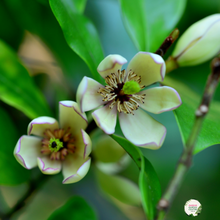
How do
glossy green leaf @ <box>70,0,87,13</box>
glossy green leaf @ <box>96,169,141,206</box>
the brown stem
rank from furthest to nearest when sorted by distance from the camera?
glossy green leaf @ <box>96,169,141,206</box>
glossy green leaf @ <box>70,0,87,13</box>
the brown stem

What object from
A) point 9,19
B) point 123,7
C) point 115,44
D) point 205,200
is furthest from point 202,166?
point 9,19

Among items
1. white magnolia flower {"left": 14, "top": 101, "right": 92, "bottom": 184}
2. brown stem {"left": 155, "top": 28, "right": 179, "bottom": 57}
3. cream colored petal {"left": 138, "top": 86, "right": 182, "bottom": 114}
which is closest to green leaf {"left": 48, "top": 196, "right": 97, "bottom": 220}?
white magnolia flower {"left": 14, "top": 101, "right": 92, "bottom": 184}

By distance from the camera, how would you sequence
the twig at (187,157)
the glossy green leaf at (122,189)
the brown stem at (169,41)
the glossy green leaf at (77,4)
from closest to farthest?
the twig at (187,157), the brown stem at (169,41), the glossy green leaf at (77,4), the glossy green leaf at (122,189)

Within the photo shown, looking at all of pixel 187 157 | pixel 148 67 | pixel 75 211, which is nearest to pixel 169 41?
pixel 148 67

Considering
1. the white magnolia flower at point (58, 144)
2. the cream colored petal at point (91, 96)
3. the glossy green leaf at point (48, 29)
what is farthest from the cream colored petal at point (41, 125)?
the glossy green leaf at point (48, 29)

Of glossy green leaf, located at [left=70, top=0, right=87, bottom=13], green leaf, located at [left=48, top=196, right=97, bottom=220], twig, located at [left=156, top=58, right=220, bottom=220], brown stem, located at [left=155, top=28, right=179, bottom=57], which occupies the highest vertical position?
glossy green leaf, located at [left=70, top=0, right=87, bottom=13]

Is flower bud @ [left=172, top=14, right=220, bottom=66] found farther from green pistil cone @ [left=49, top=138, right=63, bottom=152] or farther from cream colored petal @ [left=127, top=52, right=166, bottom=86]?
green pistil cone @ [left=49, top=138, right=63, bottom=152]

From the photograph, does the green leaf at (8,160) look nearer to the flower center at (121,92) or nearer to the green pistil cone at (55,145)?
the green pistil cone at (55,145)
